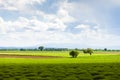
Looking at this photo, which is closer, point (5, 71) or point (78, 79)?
point (78, 79)

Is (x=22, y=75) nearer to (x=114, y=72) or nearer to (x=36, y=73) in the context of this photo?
(x=36, y=73)

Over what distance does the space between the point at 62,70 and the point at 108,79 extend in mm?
6537

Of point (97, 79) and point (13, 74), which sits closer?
point (97, 79)

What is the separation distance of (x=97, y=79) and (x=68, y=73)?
3.80m

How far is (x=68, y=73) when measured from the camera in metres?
29.2

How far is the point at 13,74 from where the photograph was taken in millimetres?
28875

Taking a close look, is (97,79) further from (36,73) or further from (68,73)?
(36,73)

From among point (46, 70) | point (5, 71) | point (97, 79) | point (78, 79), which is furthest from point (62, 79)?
point (5, 71)

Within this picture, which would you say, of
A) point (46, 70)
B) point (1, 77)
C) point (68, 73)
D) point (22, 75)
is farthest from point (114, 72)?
point (1, 77)

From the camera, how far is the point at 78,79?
26.3 metres

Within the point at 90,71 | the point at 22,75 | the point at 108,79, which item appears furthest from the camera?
the point at 90,71

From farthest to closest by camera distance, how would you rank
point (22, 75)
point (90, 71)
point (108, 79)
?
point (90, 71) < point (22, 75) < point (108, 79)

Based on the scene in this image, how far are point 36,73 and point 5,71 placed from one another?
3.49 m

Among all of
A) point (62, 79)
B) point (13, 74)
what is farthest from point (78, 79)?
point (13, 74)
